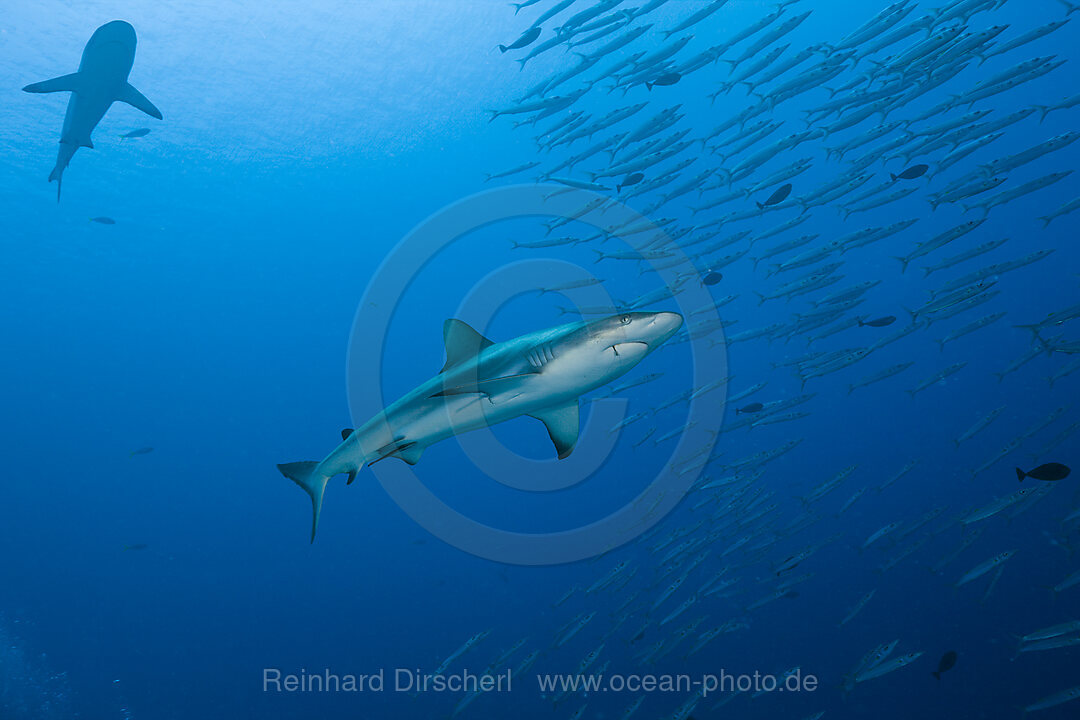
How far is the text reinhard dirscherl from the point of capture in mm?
9695

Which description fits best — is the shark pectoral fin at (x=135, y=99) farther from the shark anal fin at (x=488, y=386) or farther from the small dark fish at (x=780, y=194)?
the small dark fish at (x=780, y=194)

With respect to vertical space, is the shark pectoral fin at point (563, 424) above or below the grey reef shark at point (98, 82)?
below

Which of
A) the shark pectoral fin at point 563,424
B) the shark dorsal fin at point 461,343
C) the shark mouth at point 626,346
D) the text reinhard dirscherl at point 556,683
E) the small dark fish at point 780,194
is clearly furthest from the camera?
the text reinhard dirscherl at point 556,683

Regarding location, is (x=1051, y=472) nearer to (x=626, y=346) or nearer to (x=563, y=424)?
(x=563, y=424)

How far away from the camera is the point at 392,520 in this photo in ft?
185

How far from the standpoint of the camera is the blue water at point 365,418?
24.0m

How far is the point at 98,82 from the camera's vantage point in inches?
265

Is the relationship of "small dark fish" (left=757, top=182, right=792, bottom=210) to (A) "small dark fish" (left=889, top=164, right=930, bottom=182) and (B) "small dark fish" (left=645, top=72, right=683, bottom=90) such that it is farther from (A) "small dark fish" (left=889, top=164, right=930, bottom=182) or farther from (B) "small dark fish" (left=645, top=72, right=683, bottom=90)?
(B) "small dark fish" (left=645, top=72, right=683, bottom=90)

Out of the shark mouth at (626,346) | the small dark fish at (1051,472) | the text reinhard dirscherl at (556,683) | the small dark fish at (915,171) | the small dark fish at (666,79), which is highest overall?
the small dark fish at (666,79)

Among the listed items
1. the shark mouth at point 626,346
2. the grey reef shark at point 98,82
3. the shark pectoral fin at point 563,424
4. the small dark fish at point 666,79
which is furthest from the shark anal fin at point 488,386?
the small dark fish at point 666,79

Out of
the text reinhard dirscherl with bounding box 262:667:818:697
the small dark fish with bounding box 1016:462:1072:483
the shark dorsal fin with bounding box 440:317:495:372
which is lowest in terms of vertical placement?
the text reinhard dirscherl with bounding box 262:667:818:697

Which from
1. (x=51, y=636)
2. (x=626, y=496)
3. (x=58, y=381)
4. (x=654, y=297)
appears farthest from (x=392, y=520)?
(x=654, y=297)

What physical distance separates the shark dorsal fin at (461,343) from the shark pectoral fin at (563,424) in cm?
61

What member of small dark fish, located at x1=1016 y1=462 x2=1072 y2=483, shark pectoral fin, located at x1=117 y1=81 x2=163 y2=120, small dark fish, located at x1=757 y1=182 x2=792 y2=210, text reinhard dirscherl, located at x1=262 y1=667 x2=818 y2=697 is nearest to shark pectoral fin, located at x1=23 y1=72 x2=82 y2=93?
shark pectoral fin, located at x1=117 y1=81 x2=163 y2=120
